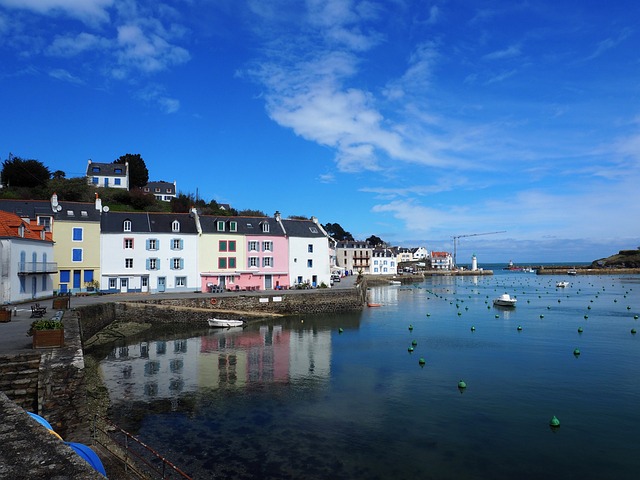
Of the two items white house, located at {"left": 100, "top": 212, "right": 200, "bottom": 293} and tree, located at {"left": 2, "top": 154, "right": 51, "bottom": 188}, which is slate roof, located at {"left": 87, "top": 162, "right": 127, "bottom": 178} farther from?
white house, located at {"left": 100, "top": 212, "right": 200, "bottom": 293}

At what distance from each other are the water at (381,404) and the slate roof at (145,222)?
19.1 metres

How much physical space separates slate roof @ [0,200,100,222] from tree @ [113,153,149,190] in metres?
53.0

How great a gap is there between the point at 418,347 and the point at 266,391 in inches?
638

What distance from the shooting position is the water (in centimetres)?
1472

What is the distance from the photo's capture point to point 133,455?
1442 centimetres

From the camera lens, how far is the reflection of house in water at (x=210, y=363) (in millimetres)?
23062

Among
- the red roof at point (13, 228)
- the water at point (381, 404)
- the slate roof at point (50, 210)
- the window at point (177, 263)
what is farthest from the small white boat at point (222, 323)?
the slate roof at point (50, 210)

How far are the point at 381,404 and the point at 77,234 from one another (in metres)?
42.3

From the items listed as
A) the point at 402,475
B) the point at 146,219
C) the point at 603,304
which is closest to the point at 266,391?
the point at 402,475

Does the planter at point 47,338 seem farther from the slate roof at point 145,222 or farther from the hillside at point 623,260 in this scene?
the hillside at point 623,260

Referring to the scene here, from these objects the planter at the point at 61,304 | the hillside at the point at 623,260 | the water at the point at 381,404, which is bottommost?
the water at the point at 381,404

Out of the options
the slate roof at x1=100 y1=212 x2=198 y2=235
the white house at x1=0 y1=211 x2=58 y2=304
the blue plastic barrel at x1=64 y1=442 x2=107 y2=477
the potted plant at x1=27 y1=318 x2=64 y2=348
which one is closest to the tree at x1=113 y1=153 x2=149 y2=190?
the slate roof at x1=100 y1=212 x2=198 y2=235

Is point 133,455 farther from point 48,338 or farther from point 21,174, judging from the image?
point 21,174

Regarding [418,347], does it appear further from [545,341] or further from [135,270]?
[135,270]
